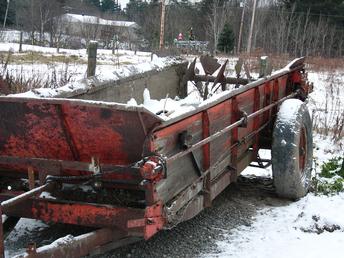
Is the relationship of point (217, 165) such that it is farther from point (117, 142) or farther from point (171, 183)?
point (117, 142)

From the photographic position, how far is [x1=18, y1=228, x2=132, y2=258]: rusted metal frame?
9.21 feet

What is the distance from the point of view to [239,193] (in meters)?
5.83

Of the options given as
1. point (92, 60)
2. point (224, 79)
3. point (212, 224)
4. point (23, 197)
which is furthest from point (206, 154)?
point (92, 60)

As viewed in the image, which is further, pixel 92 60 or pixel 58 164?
pixel 92 60

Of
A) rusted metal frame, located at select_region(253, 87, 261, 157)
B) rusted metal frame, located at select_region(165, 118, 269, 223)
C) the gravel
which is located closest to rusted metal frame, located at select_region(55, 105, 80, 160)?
rusted metal frame, located at select_region(165, 118, 269, 223)

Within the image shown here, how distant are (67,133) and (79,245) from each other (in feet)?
2.56

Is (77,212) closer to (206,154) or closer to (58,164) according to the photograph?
(58,164)

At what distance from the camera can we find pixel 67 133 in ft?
11.2

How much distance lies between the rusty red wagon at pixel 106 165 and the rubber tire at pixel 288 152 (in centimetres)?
99

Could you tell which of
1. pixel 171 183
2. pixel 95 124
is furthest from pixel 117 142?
pixel 171 183

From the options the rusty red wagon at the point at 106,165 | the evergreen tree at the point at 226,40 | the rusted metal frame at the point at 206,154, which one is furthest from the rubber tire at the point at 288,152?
the evergreen tree at the point at 226,40

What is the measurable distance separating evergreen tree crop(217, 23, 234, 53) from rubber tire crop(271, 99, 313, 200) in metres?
33.5

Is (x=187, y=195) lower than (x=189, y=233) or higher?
higher

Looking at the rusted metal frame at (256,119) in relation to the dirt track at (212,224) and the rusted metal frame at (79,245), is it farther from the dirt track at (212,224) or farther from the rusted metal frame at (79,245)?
the rusted metal frame at (79,245)
